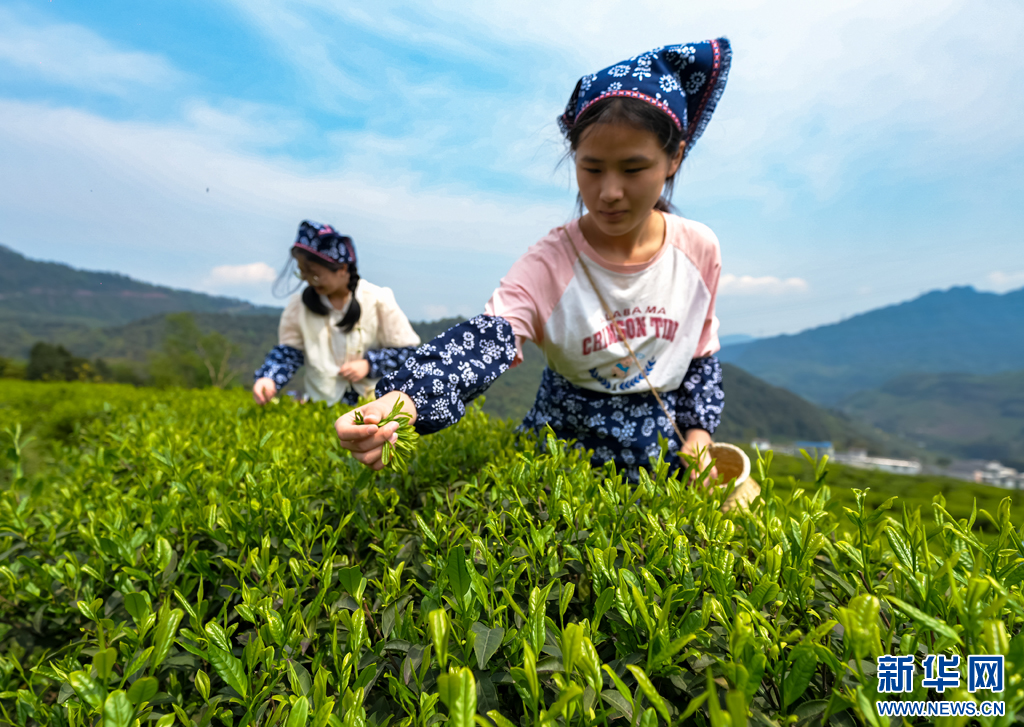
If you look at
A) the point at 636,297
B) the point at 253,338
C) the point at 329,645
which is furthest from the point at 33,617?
the point at 253,338

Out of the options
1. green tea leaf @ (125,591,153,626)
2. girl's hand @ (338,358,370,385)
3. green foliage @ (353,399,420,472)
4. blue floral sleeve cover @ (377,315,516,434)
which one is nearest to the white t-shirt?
blue floral sleeve cover @ (377,315,516,434)

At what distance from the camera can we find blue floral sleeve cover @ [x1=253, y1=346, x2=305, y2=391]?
3.26m

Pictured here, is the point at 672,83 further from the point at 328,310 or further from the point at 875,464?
the point at 875,464

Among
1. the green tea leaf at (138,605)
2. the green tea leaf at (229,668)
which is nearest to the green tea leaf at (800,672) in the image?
the green tea leaf at (229,668)

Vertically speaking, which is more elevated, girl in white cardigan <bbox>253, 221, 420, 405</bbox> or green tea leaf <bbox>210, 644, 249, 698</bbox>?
girl in white cardigan <bbox>253, 221, 420, 405</bbox>

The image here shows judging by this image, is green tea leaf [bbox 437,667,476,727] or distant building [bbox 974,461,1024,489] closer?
green tea leaf [bbox 437,667,476,727]

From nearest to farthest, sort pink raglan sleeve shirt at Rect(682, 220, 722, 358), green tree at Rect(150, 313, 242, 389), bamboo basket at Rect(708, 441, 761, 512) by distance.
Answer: bamboo basket at Rect(708, 441, 761, 512) < pink raglan sleeve shirt at Rect(682, 220, 722, 358) < green tree at Rect(150, 313, 242, 389)

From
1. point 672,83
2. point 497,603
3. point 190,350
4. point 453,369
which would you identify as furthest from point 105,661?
point 190,350

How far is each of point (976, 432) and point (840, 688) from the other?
657ft

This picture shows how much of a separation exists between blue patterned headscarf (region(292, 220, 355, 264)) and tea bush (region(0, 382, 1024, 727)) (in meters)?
2.11

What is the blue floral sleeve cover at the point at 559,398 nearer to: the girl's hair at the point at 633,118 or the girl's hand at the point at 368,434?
the girl's hand at the point at 368,434

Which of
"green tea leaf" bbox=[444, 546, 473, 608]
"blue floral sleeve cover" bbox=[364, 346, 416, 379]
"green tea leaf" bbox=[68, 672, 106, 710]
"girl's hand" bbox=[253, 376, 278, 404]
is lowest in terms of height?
"green tea leaf" bbox=[68, 672, 106, 710]

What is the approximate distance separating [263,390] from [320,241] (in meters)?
1.05

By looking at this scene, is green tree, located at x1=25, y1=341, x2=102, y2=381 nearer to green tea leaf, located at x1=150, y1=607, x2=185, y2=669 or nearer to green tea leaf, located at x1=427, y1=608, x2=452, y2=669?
green tea leaf, located at x1=150, y1=607, x2=185, y2=669
